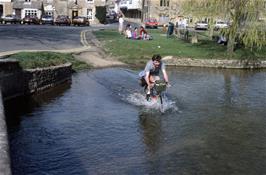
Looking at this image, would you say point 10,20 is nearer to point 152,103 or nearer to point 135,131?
point 152,103

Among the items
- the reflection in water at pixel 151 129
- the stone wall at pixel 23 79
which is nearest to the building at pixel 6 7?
the stone wall at pixel 23 79

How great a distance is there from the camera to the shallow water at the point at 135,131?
477 inches

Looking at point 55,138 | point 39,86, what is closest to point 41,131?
point 55,138

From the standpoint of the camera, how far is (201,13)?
117ft

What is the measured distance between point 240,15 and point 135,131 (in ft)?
69.0

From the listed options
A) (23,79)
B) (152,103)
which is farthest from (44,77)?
(152,103)

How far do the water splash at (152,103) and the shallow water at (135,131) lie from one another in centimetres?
4

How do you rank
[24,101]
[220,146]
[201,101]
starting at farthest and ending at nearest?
[201,101], [24,101], [220,146]

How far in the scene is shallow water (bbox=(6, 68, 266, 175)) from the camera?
39.8 ft

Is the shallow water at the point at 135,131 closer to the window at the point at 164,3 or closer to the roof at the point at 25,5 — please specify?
the roof at the point at 25,5

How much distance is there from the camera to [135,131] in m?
15.3

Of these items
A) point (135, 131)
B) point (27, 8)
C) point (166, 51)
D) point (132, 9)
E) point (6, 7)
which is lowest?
point (135, 131)

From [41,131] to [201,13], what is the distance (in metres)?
23.1

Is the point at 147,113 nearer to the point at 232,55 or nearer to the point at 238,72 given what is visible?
the point at 238,72
